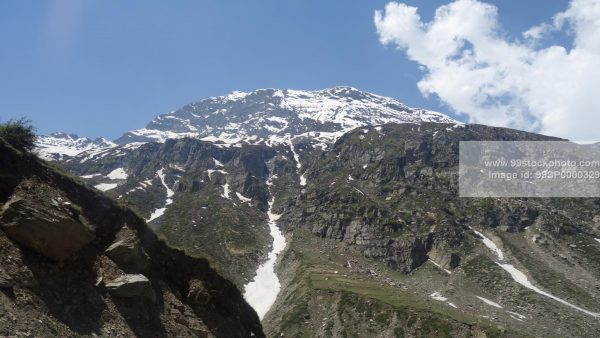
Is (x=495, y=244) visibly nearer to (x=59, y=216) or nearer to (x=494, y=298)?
(x=494, y=298)

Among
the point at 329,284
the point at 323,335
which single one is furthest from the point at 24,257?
the point at 329,284

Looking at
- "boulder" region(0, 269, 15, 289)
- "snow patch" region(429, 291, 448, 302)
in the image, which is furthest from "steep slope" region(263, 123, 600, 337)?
"boulder" region(0, 269, 15, 289)

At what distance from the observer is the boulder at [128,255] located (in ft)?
72.5

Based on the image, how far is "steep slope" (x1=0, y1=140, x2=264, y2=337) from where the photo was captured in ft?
57.1

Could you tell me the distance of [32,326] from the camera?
53.0 ft

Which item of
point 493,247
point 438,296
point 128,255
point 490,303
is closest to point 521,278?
point 490,303

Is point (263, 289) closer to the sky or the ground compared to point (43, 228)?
closer to the ground

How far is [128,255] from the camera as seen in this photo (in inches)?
886

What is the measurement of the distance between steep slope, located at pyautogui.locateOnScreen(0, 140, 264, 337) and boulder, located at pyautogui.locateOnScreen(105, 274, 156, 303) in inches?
1.8

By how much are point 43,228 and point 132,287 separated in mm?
4721

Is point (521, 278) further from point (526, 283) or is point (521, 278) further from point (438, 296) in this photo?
point (438, 296)

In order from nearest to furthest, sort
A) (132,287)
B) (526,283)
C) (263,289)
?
1. (132,287)
2. (526,283)
3. (263,289)

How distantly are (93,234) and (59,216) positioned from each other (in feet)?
6.39

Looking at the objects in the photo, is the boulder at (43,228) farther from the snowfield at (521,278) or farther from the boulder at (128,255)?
the snowfield at (521,278)
